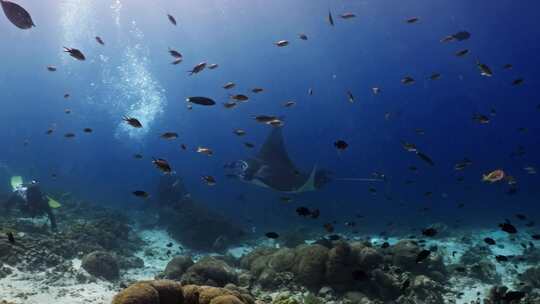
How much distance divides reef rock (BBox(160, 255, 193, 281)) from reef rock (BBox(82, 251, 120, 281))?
1449mm

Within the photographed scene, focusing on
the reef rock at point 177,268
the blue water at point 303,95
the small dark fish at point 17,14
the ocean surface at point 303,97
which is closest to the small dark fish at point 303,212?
the reef rock at point 177,268

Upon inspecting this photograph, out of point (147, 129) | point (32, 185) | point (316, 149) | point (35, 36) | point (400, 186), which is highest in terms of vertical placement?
point (35, 36)

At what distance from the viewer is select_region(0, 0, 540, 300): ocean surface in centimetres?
4022

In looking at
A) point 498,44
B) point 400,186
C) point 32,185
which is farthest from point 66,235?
point 498,44

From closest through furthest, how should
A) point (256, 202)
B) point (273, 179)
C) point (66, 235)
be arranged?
1. point (66, 235)
2. point (273, 179)
3. point (256, 202)

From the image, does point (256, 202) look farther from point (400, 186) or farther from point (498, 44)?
point (498, 44)

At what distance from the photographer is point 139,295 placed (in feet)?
15.0

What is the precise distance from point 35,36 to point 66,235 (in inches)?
2397

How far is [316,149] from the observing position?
63.3m

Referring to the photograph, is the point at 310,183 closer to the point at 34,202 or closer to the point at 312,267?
the point at 312,267

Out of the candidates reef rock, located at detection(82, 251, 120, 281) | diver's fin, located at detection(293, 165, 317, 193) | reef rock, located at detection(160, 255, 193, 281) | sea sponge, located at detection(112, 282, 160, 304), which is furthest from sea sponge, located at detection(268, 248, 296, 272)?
sea sponge, located at detection(112, 282, 160, 304)

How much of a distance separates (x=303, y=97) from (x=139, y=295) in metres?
76.0

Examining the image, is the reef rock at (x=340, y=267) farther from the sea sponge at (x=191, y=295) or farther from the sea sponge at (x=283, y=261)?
the sea sponge at (x=191, y=295)

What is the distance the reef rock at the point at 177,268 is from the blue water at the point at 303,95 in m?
16.7
